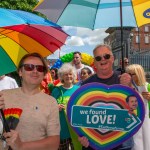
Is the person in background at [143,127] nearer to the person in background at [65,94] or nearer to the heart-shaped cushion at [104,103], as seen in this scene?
the heart-shaped cushion at [104,103]

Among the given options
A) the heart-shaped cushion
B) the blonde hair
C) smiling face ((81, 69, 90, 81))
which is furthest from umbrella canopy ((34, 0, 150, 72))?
smiling face ((81, 69, 90, 81))

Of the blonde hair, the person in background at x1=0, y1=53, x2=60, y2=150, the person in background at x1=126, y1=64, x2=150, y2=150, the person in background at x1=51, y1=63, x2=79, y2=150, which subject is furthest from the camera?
the person in background at x1=51, y1=63, x2=79, y2=150

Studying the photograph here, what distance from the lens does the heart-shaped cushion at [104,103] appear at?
12.2ft

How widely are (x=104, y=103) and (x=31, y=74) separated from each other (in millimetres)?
902

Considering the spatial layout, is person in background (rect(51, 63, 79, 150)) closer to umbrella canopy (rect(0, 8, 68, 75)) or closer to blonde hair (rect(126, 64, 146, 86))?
umbrella canopy (rect(0, 8, 68, 75))

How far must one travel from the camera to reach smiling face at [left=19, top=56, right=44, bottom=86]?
126 inches

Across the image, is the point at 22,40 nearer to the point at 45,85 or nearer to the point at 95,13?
the point at 95,13

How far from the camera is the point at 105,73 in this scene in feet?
12.3

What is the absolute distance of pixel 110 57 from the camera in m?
3.77

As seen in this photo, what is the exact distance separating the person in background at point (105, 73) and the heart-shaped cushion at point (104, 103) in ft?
0.21

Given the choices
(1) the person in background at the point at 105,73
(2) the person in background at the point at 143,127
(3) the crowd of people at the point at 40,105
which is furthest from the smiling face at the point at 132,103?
(2) the person in background at the point at 143,127

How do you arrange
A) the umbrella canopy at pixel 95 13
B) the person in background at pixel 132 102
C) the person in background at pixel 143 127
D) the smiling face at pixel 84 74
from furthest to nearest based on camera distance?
the smiling face at pixel 84 74 < the umbrella canopy at pixel 95 13 < the person in background at pixel 143 127 < the person in background at pixel 132 102

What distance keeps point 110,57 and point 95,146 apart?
0.91 meters

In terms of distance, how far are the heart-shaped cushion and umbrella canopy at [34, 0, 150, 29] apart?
3.69ft
